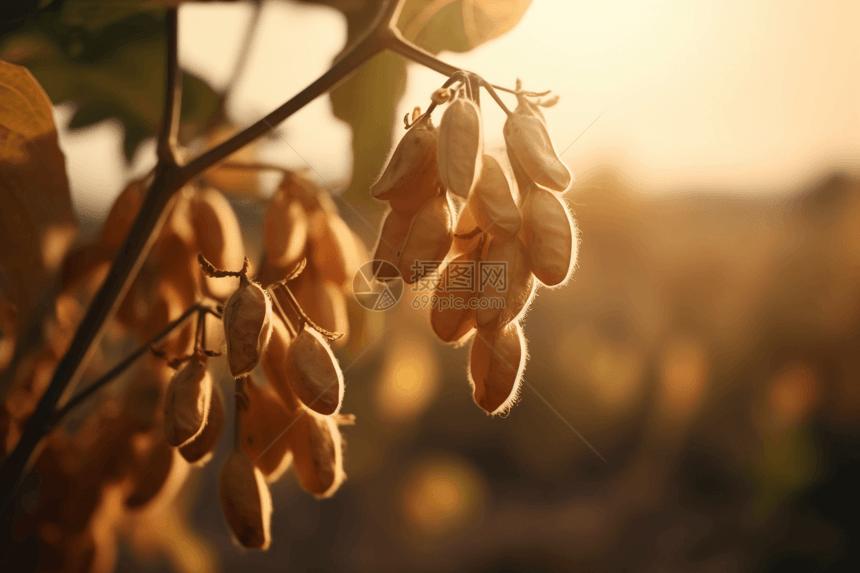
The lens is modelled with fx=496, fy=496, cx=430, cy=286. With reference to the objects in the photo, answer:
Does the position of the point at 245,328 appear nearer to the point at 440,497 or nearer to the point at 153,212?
the point at 153,212

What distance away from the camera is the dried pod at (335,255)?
316 mm

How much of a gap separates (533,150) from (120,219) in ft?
0.90

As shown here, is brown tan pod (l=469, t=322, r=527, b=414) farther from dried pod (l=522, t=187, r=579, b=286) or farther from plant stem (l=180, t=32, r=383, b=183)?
plant stem (l=180, t=32, r=383, b=183)

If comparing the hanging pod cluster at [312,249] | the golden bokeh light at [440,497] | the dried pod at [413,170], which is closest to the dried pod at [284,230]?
the hanging pod cluster at [312,249]

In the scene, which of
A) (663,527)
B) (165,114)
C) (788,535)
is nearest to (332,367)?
(165,114)

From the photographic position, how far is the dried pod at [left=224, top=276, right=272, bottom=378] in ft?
0.69

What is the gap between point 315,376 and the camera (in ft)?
0.73

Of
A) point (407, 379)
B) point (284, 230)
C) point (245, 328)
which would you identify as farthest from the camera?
point (407, 379)

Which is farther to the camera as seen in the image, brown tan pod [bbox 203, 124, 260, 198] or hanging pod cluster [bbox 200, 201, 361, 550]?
brown tan pod [bbox 203, 124, 260, 198]

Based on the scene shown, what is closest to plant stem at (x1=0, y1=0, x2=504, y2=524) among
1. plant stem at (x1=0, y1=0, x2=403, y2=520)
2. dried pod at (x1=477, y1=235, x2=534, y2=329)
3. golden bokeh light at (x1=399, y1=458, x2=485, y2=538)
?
plant stem at (x1=0, y1=0, x2=403, y2=520)

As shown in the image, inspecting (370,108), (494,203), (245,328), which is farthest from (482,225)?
(370,108)

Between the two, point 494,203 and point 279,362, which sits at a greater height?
Answer: point 494,203

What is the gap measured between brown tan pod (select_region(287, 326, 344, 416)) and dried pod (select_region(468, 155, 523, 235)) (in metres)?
0.10

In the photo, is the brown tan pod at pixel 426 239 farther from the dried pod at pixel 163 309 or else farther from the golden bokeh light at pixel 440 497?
the golden bokeh light at pixel 440 497
